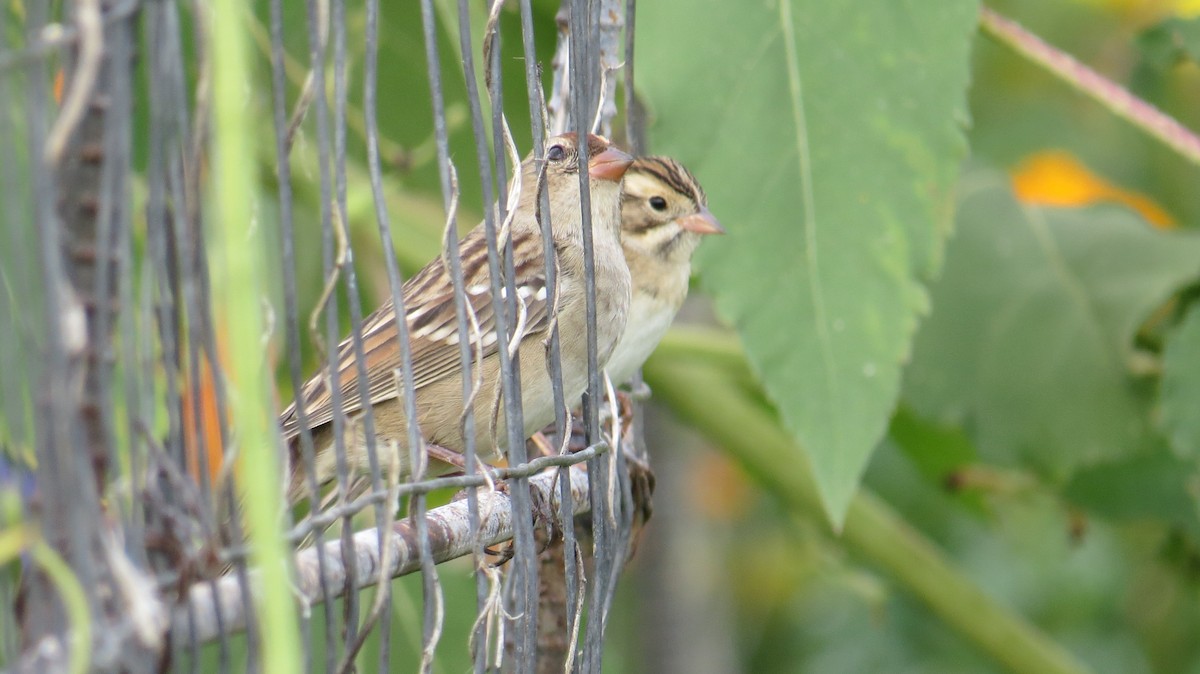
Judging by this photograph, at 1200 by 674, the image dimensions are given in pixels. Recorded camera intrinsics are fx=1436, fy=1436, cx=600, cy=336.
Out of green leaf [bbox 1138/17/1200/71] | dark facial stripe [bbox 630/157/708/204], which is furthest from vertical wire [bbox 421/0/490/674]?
green leaf [bbox 1138/17/1200/71]

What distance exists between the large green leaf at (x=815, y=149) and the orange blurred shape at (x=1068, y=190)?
4.96 ft

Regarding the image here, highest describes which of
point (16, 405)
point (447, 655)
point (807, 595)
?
point (16, 405)

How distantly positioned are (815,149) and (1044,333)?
3.61 feet

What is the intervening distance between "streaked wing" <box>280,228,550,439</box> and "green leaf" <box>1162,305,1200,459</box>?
3.98ft

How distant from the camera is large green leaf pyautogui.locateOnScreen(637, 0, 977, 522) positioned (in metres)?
2.29

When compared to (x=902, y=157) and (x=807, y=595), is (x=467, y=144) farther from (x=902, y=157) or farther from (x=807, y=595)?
(x=807, y=595)

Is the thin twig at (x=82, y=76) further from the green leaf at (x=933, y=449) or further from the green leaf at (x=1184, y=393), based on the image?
the green leaf at (x=933, y=449)

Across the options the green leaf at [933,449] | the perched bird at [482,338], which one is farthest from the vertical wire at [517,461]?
the green leaf at [933,449]

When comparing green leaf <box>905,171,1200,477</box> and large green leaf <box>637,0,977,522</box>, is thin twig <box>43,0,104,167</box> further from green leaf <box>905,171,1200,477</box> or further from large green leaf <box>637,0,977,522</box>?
green leaf <box>905,171,1200,477</box>

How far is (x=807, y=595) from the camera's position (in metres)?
5.30

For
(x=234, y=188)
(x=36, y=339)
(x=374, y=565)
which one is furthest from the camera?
(x=374, y=565)

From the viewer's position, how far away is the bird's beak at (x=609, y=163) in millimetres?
2195

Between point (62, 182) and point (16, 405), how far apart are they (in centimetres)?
16

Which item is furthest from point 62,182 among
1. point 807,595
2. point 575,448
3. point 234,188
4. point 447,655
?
point 807,595
